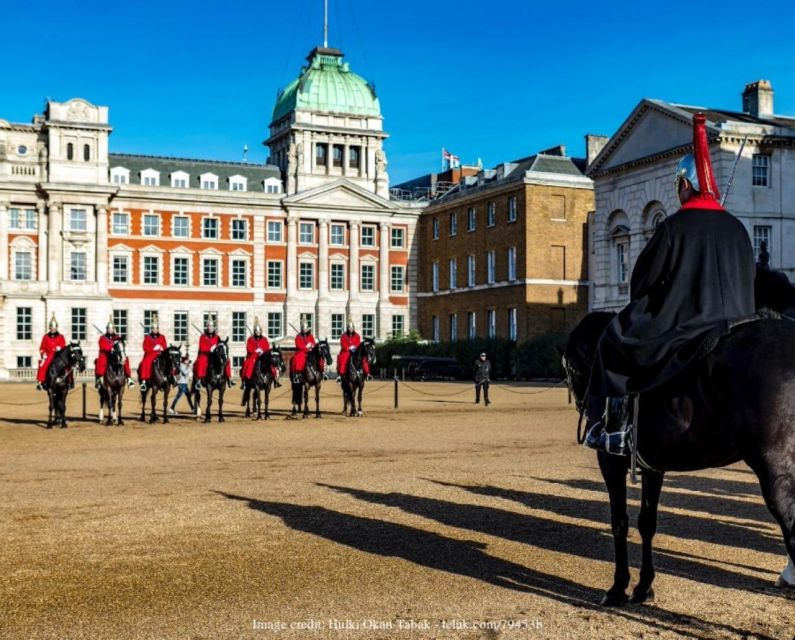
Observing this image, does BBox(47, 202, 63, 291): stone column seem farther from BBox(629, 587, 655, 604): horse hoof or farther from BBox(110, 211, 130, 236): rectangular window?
BBox(629, 587, 655, 604): horse hoof

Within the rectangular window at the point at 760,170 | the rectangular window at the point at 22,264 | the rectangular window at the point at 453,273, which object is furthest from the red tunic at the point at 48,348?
the rectangular window at the point at 453,273

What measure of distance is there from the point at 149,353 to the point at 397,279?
2156 inches

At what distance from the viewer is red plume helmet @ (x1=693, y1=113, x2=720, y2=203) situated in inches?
290

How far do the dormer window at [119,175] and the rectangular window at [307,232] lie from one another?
12951 mm

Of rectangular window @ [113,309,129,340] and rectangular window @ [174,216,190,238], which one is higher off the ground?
rectangular window @ [174,216,190,238]

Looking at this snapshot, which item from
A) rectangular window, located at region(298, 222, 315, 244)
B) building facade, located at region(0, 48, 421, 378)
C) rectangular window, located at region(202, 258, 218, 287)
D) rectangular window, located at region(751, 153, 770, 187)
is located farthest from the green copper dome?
rectangular window, located at region(751, 153, 770, 187)

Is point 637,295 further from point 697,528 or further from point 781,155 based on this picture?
point 781,155

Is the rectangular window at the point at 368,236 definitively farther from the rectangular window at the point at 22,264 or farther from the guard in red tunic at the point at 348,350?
the guard in red tunic at the point at 348,350

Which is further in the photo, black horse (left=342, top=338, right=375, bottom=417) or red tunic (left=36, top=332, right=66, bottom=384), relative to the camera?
black horse (left=342, top=338, right=375, bottom=417)

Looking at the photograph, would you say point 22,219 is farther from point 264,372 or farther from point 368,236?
point 264,372

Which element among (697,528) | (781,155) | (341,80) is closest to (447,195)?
(341,80)

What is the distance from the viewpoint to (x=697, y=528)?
10383 mm

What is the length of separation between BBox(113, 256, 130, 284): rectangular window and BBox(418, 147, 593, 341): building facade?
23.5 meters

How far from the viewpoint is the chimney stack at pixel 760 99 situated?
52.0m
